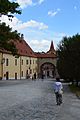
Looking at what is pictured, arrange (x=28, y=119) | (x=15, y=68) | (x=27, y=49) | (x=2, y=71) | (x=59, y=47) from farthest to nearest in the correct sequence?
1. (x=27, y=49)
2. (x=15, y=68)
3. (x=2, y=71)
4. (x=59, y=47)
5. (x=28, y=119)

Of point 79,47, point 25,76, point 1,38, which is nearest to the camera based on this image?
point 1,38

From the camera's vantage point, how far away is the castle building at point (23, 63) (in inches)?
4068

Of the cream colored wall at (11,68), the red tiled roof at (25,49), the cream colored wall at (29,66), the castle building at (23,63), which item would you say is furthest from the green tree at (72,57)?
the red tiled roof at (25,49)

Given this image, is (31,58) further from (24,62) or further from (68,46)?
(68,46)

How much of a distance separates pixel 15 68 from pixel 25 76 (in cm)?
1148

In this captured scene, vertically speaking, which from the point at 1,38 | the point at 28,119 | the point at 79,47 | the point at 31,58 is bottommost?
the point at 28,119

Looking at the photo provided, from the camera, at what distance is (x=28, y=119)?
18016mm

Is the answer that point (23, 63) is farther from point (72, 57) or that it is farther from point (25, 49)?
point (72, 57)

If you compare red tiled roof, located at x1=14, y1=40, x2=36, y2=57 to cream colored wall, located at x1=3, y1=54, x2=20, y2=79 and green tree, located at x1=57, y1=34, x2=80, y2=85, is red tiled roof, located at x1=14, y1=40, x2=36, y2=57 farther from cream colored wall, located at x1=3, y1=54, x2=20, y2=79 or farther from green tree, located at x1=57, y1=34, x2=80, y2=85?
green tree, located at x1=57, y1=34, x2=80, y2=85

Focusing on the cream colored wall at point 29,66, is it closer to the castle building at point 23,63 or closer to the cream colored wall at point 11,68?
the castle building at point 23,63

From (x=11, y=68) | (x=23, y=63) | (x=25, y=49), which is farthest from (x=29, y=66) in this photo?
(x=11, y=68)

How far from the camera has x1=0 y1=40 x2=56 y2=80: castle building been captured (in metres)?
103

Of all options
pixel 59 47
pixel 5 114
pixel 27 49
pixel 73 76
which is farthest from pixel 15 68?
pixel 5 114

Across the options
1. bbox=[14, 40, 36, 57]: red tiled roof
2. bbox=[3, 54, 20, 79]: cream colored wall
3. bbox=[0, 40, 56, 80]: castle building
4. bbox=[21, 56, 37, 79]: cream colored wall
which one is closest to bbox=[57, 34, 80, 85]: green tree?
bbox=[0, 40, 56, 80]: castle building
